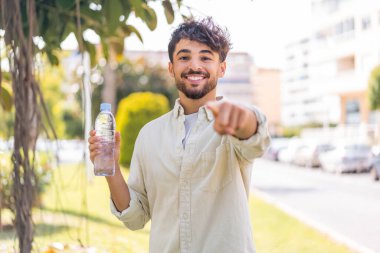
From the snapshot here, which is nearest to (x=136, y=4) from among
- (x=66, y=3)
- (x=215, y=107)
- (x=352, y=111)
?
→ (x=66, y=3)

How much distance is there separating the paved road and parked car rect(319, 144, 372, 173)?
572mm

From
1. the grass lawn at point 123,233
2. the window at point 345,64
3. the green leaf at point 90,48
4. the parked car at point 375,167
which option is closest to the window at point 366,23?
the window at point 345,64

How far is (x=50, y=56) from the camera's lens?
4953mm

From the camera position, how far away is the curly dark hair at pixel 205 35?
241 cm

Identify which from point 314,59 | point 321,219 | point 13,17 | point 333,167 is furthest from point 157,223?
point 314,59

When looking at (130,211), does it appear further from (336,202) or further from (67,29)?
(336,202)

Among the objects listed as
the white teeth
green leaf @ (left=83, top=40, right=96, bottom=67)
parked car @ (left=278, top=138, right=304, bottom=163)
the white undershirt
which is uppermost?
green leaf @ (left=83, top=40, right=96, bottom=67)

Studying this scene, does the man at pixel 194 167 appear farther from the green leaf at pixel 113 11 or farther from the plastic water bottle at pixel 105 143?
the green leaf at pixel 113 11

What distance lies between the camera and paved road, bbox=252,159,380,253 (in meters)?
9.84

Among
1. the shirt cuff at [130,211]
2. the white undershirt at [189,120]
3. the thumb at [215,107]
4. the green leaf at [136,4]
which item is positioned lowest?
the shirt cuff at [130,211]

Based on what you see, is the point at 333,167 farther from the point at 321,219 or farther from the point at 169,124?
the point at 169,124

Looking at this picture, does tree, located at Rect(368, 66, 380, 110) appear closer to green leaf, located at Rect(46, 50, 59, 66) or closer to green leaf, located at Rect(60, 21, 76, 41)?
green leaf, located at Rect(46, 50, 59, 66)

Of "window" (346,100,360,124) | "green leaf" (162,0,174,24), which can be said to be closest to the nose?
"green leaf" (162,0,174,24)

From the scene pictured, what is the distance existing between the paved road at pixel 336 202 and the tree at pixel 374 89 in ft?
35.2
